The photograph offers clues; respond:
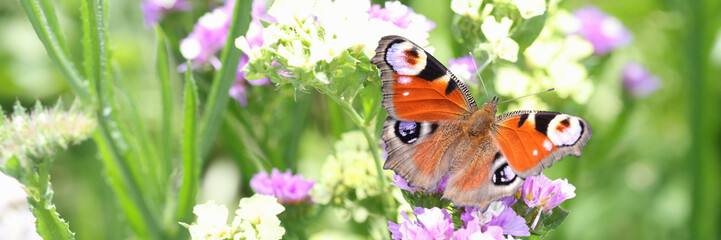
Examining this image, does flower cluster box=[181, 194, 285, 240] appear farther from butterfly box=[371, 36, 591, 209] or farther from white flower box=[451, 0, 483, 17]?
white flower box=[451, 0, 483, 17]

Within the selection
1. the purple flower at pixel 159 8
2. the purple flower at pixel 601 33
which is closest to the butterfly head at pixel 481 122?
the purple flower at pixel 159 8

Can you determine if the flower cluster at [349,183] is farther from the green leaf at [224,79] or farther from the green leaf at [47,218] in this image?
the green leaf at [47,218]

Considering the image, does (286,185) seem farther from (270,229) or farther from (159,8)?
(159,8)

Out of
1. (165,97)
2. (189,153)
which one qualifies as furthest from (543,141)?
Answer: (165,97)

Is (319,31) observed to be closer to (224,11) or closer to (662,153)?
(224,11)

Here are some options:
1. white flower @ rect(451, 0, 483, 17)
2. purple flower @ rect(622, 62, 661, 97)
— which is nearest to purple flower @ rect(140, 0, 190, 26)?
white flower @ rect(451, 0, 483, 17)

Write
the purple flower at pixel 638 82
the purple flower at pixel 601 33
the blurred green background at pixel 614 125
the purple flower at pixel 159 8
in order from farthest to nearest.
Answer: the purple flower at pixel 638 82 < the purple flower at pixel 601 33 < the blurred green background at pixel 614 125 < the purple flower at pixel 159 8

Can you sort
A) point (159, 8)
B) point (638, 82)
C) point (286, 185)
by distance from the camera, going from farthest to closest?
point (638, 82) → point (159, 8) → point (286, 185)
